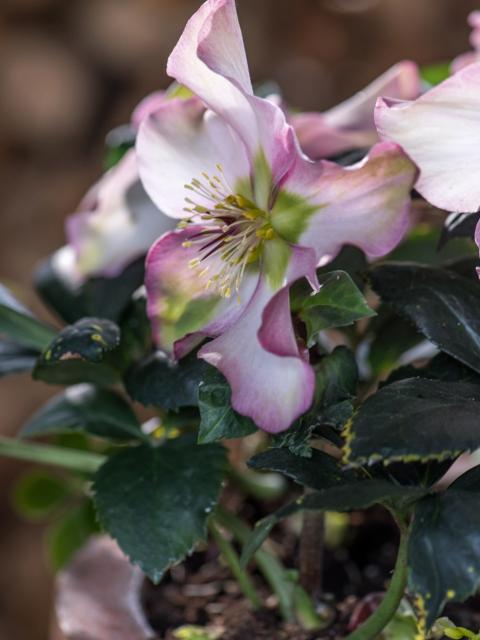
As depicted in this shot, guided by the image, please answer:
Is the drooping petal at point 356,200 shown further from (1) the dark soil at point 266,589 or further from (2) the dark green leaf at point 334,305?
(1) the dark soil at point 266,589

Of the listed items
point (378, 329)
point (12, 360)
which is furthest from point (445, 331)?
point (12, 360)

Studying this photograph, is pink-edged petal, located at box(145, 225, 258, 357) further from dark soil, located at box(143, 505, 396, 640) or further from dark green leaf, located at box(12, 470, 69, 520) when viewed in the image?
dark green leaf, located at box(12, 470, 69, 520)

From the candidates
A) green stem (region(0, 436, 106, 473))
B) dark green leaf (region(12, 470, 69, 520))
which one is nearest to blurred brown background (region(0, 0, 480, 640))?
dark green leaf (region(12, 470, 69, 520))

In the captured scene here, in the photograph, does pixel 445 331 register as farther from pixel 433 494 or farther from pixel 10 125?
pixel 10 125

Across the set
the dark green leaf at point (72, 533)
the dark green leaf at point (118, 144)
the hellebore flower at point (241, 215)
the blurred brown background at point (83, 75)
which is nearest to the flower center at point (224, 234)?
the hellebore flower at point (241, 215)

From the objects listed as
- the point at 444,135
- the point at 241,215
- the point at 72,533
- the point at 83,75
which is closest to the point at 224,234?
the point at 241,215

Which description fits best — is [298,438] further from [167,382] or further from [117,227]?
[117,227]
